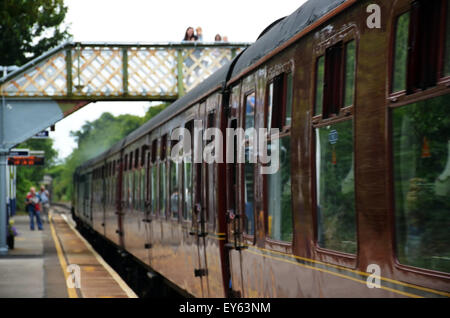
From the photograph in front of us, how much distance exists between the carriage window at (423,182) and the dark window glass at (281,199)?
196 cm

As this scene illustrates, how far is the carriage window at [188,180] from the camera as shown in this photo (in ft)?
33.7

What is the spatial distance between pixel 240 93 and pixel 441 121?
4.21m

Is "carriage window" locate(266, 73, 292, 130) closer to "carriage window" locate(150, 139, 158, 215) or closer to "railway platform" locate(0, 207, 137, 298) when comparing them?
"carriage window" locate(150, 139, 158, 215)

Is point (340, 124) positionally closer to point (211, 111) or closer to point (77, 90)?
point (211, 111)

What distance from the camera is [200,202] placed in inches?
379

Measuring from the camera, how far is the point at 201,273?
31.4 ft

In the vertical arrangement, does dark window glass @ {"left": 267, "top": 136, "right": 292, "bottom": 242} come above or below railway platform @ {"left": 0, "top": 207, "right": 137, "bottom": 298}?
above

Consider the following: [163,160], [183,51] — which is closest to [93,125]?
[183,51]

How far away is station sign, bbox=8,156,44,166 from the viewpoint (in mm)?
32250

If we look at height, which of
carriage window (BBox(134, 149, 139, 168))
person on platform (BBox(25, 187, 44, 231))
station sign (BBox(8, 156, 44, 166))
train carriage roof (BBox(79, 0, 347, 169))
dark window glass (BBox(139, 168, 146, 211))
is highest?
train carriage roof (BBox(79, 0, 347, 169))

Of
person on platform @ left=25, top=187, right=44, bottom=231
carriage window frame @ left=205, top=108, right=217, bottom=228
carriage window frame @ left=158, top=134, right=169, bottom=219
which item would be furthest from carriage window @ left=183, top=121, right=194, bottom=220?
person on platform @ left=25, top=187, right=44, bottom=231

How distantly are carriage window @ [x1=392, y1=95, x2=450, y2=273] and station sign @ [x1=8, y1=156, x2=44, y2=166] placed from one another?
29007 millimetres

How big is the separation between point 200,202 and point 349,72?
16.0ft

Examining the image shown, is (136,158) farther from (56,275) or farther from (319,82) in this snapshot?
(319,82)
